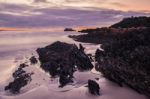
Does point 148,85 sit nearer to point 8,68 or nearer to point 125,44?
point 125,44

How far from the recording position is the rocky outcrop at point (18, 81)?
11.8 metres

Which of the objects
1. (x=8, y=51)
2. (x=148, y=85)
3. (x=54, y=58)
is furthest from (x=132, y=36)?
(x=8, y=51)

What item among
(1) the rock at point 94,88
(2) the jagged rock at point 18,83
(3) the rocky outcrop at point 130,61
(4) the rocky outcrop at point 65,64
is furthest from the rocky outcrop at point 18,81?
(3) the rocky outcrop at point 130,61

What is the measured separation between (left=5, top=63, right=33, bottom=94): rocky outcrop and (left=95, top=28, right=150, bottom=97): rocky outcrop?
114 inches

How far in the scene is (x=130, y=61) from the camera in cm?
987

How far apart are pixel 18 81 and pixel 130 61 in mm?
4618

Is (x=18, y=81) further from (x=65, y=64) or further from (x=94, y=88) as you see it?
(x=94, y=88)

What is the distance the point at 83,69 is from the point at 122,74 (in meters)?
3.03

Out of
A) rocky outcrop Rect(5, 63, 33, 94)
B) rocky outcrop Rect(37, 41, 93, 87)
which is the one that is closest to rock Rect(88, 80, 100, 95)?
rocky outcrop Rect(37, 41, 93, 87)

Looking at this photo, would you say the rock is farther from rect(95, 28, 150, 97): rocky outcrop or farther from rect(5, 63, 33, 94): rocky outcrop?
rect(5, 63, 33, 94): rocky outcrop

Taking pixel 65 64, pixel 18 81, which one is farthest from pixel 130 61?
pixel 18 81

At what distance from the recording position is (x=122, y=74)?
33.2 feet

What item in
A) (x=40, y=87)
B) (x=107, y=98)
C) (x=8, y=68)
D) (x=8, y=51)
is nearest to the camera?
(x=107, y=98)

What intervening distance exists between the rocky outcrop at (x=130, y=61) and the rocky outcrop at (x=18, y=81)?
114 inches
